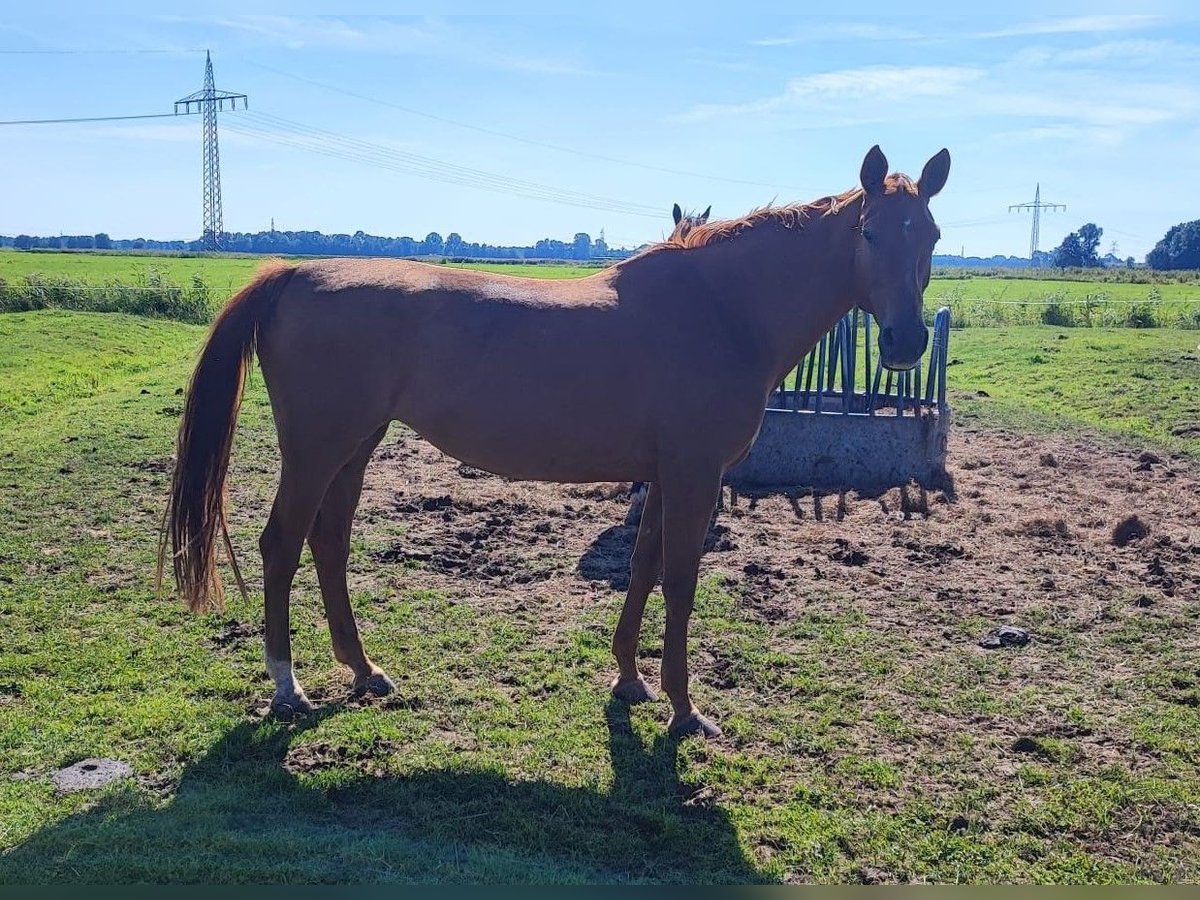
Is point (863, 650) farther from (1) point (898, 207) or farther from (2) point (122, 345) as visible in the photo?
(2) point (122, 345)

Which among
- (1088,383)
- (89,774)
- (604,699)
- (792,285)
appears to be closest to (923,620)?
(604,699)

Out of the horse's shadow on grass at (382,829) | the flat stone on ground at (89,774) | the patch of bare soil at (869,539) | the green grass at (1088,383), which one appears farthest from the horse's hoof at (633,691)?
the green grass at (1088,383)

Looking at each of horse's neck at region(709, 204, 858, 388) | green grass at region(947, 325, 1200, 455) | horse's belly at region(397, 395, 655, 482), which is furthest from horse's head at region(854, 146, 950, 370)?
green grass at region(947, 325, 1200, 455)

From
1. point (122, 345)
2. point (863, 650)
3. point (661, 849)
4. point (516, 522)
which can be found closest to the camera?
point (661, 849)

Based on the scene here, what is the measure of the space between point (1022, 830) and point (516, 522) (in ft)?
15.5

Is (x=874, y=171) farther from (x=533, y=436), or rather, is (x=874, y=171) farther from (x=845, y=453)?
(x=845, y=453)

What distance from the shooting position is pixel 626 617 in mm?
4609

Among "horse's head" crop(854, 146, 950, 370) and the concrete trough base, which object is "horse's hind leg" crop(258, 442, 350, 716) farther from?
the concrete trough base

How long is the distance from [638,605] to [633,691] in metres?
0.45

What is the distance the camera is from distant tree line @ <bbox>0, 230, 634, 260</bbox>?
4228 centimetres

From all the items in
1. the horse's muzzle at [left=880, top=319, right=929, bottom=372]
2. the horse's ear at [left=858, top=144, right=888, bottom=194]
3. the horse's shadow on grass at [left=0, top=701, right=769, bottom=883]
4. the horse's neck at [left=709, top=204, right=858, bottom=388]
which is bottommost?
the horse's shadow on grass at [left=0, top=701, right=769, bottom=883]

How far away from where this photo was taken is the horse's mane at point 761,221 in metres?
4.37

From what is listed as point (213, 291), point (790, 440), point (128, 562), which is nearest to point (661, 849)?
point (128, 562)

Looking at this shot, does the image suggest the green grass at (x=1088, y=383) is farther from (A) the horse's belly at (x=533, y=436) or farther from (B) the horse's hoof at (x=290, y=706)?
(B) the horse's hoof at (x=290, y=706)
